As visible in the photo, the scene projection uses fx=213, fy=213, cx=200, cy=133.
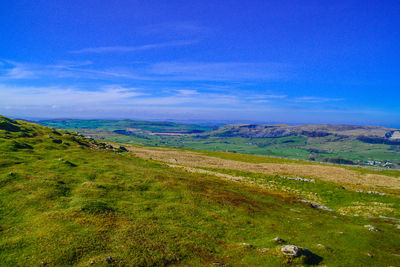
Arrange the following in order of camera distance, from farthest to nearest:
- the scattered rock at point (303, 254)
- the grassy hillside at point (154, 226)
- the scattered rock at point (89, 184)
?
1. the scattered rock at point (89, 184)
2. the scattered rock at point (303, 254)
3. the grassy hillside at point (154, 226)

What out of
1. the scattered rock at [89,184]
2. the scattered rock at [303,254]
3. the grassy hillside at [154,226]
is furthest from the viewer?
the scattered rock at [89,184]

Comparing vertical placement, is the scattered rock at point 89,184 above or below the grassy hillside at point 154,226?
above

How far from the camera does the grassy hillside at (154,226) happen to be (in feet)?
61.1

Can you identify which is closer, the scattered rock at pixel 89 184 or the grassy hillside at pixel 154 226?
the grassy hillside at pixel 154 226

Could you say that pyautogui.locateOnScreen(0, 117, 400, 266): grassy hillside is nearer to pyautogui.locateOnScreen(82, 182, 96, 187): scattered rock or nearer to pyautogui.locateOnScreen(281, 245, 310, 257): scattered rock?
pyautogui.locateOnScreen(82, 182, 96, 187): scattered rock

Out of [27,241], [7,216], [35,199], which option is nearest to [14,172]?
[35,199]

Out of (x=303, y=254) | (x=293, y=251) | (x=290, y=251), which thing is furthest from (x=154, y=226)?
(x=303, y=254)

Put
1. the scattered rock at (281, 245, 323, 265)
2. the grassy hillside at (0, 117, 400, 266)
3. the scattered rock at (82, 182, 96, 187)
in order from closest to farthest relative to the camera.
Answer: the grassy hillside at (0, 117, 400, 266) → the scattered rock at (281, 245, 323, 265) → the scattered rock at (82, 182, 96, 187)

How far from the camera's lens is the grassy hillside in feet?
61.1

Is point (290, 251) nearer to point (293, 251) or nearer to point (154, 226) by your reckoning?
point (293, 251)

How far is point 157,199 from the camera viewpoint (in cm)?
3478

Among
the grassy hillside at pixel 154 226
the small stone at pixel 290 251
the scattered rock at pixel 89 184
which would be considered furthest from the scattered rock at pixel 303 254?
the scattered rock at pixel 89 184

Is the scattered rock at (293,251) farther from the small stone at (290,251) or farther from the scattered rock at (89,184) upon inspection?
the scattered rock at (89,184)

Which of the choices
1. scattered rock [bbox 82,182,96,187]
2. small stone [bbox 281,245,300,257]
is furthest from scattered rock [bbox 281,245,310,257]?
scattered rock [bbox 82,182,96,187]
